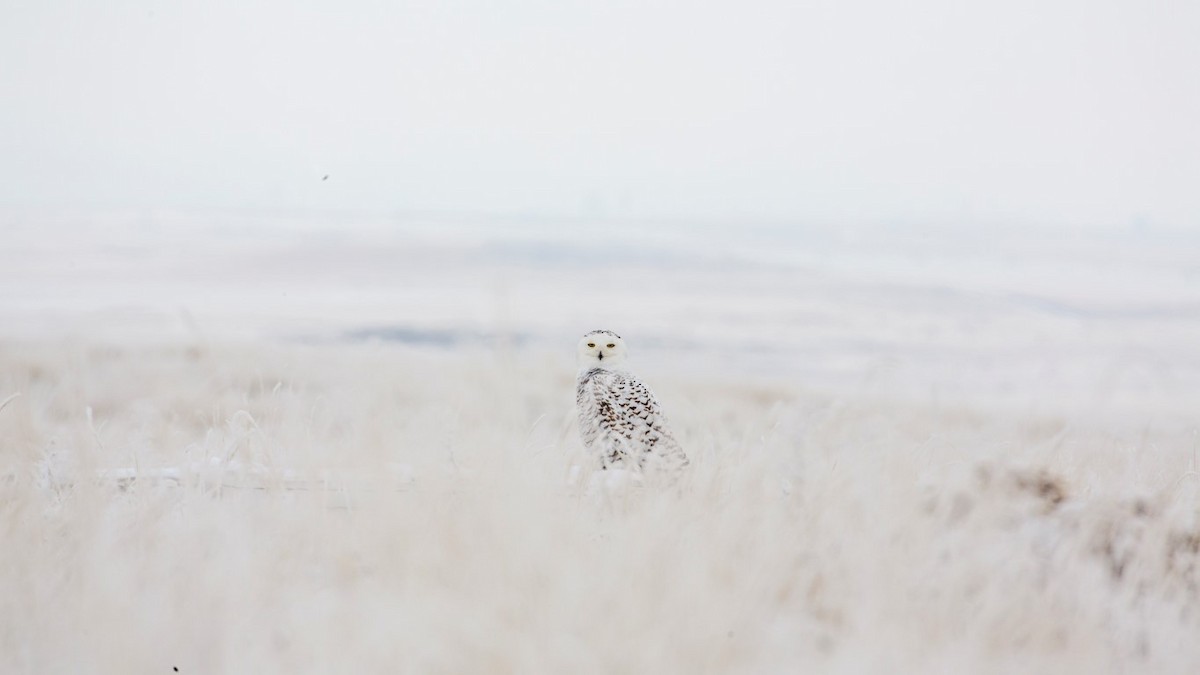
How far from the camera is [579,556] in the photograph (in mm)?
2510

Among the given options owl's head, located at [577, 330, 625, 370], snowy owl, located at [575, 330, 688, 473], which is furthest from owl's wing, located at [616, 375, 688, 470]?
owl's head, located at [577, 330, 625, 370]

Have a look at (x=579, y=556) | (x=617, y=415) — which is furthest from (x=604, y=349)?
(x=579, y=556)

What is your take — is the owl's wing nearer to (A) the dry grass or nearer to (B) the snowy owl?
(B) the snowy owl

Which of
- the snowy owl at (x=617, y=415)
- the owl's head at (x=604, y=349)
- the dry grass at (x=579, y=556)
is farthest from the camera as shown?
the owl's head at (x=604, y=349)

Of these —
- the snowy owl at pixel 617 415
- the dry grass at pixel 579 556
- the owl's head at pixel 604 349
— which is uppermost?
the owl's head at pixel 604 349

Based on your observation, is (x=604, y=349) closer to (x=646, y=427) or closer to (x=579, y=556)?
(x=646, y=427)

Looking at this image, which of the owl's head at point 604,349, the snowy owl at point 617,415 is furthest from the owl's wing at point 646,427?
the owl's head at point 604,349

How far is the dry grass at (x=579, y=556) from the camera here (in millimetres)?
2219

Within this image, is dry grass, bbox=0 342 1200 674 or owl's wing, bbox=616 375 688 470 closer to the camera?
dry grass, bbox=0 342 1200 674

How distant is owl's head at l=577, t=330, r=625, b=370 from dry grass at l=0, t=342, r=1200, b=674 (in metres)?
0.42

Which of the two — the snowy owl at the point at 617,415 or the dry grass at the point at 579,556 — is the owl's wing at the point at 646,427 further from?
the dry grass at the point at 579,556

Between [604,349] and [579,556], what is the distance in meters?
1.42

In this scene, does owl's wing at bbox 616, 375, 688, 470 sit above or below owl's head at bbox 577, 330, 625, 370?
below

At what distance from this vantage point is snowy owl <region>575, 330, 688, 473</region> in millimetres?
3424
